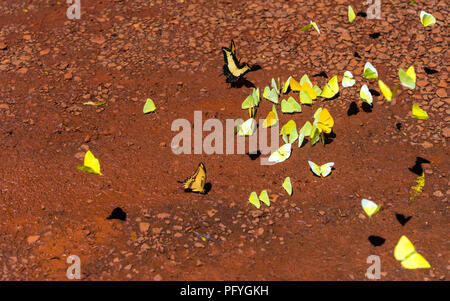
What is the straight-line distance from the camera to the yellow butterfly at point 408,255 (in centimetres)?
209

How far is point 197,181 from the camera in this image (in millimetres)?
2494

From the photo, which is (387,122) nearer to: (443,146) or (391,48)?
(443,146)

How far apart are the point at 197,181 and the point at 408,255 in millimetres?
1063

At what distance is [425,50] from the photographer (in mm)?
3246

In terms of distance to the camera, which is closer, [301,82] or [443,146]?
[443,146]

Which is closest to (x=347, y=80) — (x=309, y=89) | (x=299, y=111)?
(x=309, y=89)

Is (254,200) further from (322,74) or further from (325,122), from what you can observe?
(322,74)

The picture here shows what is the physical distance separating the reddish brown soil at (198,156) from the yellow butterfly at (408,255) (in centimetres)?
9

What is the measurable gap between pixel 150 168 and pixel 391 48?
1.84m

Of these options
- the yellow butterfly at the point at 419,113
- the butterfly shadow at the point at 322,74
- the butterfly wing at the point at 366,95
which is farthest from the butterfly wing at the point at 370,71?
the yellow butterfly at the point at 419,113

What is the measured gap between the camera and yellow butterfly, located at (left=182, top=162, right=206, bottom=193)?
8.14ft

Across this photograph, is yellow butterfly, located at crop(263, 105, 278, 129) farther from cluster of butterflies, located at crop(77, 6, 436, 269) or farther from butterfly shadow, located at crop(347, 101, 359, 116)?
butterfly shadow, located at crop(347, 101, 359, 116)

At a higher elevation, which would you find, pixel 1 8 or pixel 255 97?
pixel 1 8

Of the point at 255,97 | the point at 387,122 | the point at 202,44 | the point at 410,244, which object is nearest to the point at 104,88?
the point at 202,44
